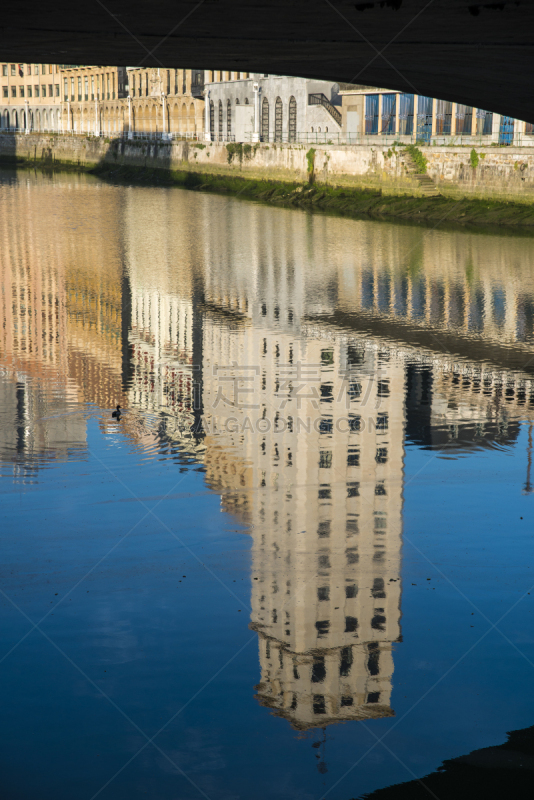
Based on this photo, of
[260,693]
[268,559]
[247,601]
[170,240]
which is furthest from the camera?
[170,240]

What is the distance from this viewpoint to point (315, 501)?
36.0ft

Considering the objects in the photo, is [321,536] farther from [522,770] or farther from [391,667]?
[522,770]

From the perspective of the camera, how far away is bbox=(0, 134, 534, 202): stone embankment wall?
42147mm

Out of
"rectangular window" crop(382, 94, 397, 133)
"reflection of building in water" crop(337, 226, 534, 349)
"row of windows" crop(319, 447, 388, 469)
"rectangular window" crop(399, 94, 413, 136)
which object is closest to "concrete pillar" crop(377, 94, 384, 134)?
"rectangular window" crop(382, 94, 397, 133)

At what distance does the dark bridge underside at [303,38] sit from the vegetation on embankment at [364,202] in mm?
30474

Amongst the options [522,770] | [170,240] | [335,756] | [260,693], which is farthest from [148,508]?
[170,240]

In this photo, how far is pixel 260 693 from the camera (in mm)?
7094

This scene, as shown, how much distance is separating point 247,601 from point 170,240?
3013cm

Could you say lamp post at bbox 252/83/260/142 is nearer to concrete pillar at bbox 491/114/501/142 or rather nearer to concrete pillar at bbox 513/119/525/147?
concrete pillar at bbox 491/114/501/142

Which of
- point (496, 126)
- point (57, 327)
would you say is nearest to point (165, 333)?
point (57, 327)

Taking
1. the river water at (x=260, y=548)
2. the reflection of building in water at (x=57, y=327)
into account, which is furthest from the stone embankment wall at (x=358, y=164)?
the river water at (x=260, y=548)

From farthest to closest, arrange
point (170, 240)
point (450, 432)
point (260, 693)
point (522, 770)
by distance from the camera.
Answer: point (170, 240), point (450, 432), point (260, 693), point (522, 770)

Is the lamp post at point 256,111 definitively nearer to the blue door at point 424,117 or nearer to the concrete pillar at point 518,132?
the blue door at point 424,117

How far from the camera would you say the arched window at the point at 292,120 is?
72.8 meters
